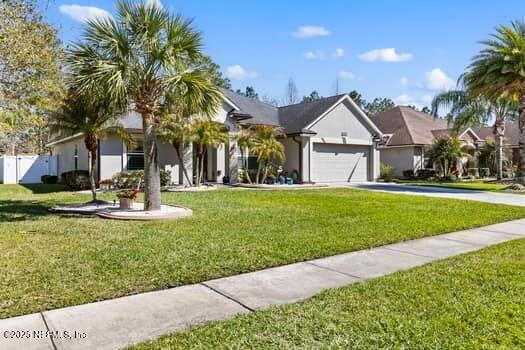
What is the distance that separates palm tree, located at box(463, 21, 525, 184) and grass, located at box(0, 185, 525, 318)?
36.1ft

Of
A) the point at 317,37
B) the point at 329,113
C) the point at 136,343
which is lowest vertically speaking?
the point at 136,343

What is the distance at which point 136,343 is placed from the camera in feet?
12.1

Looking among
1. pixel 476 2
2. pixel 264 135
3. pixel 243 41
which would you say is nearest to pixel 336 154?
pixel 264 135

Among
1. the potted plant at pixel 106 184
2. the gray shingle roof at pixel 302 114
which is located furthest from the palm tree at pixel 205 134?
the gray shingle roof at pixel 302 114

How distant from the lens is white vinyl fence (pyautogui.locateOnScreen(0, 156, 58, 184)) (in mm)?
29359

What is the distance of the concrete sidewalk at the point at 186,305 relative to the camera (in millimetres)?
A: 3834

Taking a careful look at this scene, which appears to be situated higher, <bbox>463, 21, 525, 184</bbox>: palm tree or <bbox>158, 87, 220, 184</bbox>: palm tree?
<bbox>463, 21, 525, 184</bbox>: palm tree

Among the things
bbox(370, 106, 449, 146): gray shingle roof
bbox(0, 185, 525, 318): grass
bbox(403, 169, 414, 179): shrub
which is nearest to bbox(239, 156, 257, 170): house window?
bbox(0, 185, 525, 318): grass

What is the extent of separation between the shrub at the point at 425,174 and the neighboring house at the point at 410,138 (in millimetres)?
471

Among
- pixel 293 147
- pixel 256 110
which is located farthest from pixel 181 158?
pixel 256 110

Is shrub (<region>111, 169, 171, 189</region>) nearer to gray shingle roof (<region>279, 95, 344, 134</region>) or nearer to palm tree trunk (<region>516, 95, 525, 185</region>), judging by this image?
gray shingle roof (<region>279, 95, 344, 134</region>)

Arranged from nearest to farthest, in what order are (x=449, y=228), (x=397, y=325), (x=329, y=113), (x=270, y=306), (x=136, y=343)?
1. (x=136, y=343)
2. (x=397, y=325)
3. (x=270, y=306)
4. (x=449, y=228)
5. (x=329, y=113)

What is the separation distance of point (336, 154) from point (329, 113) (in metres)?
2.67

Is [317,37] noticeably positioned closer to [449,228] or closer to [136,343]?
[449,228]
